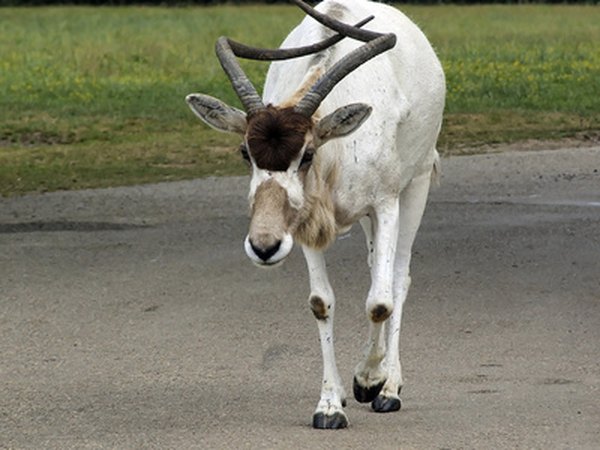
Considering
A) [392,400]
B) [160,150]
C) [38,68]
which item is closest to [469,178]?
[160,150]

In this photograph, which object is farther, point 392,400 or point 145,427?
point 392,400

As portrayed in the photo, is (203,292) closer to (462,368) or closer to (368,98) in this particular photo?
(462,368)

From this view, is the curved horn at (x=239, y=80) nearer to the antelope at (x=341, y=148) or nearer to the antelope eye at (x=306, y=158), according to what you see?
the antelope at (x=341, y=148)

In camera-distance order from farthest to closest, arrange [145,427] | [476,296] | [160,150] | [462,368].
→ [160,150], [476,296], [462,368], [145,427]

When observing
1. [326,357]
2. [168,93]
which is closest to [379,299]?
[326,357]

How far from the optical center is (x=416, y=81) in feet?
29.1

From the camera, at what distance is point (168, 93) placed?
24578 millimetres

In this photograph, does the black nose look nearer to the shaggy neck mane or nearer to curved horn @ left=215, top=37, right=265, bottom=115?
the shaggy neck mane

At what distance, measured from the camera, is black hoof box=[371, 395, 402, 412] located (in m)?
8.01

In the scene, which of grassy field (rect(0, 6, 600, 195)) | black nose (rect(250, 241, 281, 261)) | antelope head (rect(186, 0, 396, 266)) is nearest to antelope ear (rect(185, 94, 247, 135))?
antelope head (rect(186, 0, 396, 266))

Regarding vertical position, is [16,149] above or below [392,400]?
below

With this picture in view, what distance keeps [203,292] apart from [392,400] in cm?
312

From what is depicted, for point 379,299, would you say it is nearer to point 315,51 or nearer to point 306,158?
point 306,158

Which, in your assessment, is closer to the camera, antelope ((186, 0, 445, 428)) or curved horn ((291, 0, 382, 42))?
antelope ((186, 0, 445, 428))
